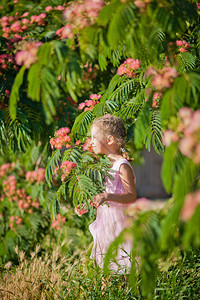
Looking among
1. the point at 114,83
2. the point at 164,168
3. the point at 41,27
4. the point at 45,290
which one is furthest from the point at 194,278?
the point at 41,27

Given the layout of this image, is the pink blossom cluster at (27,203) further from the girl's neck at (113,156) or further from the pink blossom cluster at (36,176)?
the girl's neck at (113,156)

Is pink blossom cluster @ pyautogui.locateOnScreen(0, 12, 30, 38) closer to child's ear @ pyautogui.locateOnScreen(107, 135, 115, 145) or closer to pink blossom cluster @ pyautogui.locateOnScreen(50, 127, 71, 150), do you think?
pink blossom cluster @ pyautogui.locateOnScreen(50, 127, 71, 150)

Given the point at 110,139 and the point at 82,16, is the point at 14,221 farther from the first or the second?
the point at 82,16

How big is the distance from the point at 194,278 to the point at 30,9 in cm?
350

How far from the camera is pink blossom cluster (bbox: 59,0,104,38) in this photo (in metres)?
1.78

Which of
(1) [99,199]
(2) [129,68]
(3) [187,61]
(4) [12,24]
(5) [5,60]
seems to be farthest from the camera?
(4) [12,24]

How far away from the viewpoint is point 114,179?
2947 millimetres

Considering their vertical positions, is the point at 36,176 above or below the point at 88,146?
below

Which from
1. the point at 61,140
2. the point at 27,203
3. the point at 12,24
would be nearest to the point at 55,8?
the point at 12,24

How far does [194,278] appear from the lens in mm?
3188

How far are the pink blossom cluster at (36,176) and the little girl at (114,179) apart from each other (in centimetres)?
186

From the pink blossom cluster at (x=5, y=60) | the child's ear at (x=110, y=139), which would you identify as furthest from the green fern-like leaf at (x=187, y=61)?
the pink blossom cluster at (x=5, y=60)

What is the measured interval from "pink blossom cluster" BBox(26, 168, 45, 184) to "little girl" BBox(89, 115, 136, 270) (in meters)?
1.86

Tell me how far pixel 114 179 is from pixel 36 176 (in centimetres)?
222
